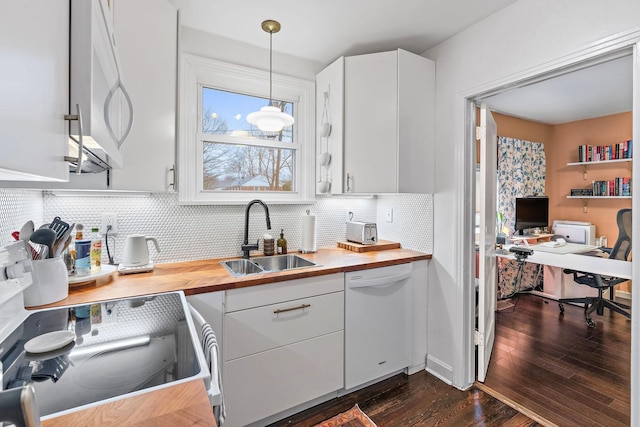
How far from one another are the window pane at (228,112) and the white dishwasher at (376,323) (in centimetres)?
132

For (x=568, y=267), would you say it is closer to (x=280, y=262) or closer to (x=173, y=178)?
(x=280, y=262)

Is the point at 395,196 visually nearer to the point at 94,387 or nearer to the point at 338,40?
the point at 338,40

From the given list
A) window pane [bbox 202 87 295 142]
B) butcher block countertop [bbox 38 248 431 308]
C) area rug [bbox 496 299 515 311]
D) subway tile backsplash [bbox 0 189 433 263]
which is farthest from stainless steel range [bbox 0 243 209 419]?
area rug [bbox 496 299 515 311]

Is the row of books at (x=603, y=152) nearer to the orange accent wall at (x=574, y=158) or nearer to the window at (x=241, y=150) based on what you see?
the orange accent wall at (x=574, y=158)

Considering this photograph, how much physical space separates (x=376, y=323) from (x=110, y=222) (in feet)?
5.90

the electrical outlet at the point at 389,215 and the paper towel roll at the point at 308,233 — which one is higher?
the electrical outlet at the point at 389,215

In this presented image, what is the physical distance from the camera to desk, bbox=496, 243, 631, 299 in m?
1.61

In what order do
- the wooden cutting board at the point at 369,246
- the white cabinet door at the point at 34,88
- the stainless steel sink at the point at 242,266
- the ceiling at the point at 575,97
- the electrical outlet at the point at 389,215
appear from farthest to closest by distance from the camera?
the electrical outlet at the point at 389,215 → the ceiling at the point at 575,97 → the wooden cutting board at the point at 369,246 → the stainless steel sink at the point at 242,266 → the white cabinet door at the point at 34,88

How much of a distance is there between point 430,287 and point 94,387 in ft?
7.04

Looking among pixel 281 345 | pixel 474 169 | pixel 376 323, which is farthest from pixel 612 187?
pixel 281 345

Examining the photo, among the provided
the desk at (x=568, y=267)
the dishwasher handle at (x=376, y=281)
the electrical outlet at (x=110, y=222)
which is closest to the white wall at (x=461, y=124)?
the dishwasher handle at (x=376, y=281)

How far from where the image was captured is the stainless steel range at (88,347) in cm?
72

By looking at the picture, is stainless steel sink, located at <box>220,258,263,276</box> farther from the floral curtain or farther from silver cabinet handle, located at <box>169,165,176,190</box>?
the floral curtain

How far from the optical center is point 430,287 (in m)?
2.36
